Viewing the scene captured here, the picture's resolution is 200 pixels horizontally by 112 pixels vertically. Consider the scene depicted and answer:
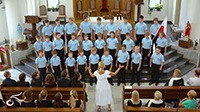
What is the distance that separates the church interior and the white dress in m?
0.08

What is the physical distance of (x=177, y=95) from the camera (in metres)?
6.30

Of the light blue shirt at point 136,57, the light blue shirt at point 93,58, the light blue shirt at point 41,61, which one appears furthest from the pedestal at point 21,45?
the light blue shirt at point 136,57

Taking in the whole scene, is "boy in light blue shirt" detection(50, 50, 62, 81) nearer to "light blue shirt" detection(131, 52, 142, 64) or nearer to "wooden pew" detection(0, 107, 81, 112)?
"light blue shirt" detection(131, 52, 142, 64)

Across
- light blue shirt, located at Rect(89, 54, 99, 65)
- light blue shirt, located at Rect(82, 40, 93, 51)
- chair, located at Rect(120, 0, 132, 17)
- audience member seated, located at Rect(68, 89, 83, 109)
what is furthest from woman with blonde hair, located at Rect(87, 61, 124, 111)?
chair, located at Rect(120, 0, 132, 17)

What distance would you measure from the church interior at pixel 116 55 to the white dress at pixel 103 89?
0.26ft

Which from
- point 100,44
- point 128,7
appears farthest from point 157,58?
point 128,7

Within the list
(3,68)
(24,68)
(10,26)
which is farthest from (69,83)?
(10,26)

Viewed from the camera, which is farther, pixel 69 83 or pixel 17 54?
pixel 17 54

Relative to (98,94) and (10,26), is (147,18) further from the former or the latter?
(98,94)

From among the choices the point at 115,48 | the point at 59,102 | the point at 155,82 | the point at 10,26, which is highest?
the point at 10,26

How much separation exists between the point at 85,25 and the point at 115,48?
1556mm

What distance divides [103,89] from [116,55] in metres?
2.33

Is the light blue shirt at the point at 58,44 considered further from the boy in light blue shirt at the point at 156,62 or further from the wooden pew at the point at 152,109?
the wooden pew at the point at 152,109

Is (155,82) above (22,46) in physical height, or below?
below
